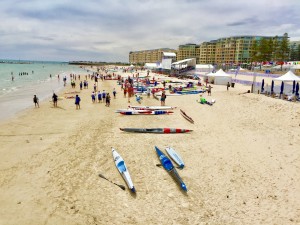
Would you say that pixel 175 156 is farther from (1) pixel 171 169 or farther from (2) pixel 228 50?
(2) pixel 228 50

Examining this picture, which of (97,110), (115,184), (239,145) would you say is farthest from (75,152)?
(97,110)

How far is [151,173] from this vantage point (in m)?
8.44

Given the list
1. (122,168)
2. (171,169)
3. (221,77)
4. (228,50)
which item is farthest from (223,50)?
(122,168)

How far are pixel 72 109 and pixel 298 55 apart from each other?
9912 centimetres

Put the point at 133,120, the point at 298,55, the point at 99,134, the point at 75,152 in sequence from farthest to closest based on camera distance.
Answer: the point at 298,55 < the point at 133,120 < the point at 99,134 < the point at 75,152

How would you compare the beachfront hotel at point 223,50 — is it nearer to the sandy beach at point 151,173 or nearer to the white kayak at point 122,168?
the sandy beach at point 151,173

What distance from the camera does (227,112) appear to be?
17266mm

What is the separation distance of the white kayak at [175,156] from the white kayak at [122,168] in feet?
6.78

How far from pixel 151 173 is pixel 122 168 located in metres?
1.09

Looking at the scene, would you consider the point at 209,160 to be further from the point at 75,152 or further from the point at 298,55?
the point at 298,55

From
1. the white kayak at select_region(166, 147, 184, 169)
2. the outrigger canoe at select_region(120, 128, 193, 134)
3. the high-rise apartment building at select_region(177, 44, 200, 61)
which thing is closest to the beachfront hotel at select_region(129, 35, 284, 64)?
the high-rise apartment building at select_region(177, 44, 200, 61)

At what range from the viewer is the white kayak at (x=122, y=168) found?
7.48 metres

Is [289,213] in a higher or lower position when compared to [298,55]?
lower

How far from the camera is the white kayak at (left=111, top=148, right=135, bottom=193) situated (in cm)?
748
